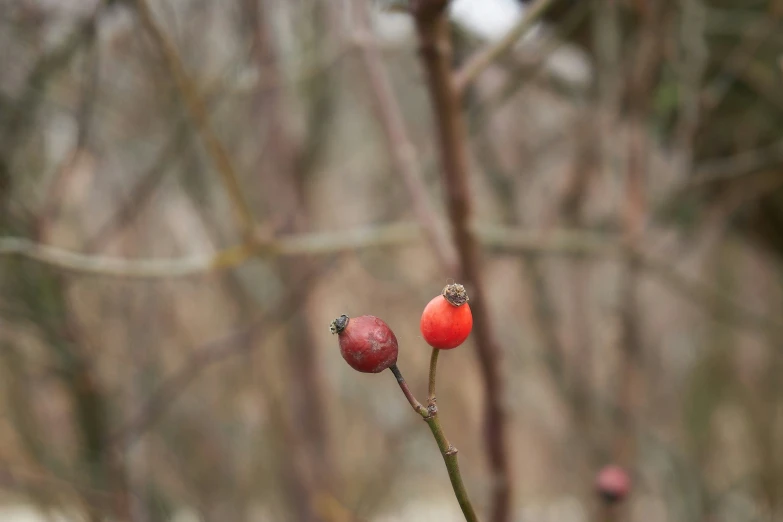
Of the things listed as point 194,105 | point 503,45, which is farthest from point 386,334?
point 194,105

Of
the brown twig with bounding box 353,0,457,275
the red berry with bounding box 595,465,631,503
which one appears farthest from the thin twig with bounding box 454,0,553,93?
the red berry with bounding box 595,465,631,503

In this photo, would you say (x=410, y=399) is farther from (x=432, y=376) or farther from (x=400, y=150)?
(x=400, y=150)

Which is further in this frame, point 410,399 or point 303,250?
point 303,250

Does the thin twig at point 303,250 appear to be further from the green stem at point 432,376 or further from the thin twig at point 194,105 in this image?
the green stem at point 432,376

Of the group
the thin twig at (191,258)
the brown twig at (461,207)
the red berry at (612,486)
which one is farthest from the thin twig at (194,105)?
the red berry at (612,486)

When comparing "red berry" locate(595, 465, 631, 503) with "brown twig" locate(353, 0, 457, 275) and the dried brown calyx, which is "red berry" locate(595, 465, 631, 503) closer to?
"brown twig" locate(353, 0, 457, 275)

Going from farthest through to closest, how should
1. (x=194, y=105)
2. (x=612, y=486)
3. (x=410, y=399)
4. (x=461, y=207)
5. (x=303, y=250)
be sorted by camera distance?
(x=303, y=250) → (x=194, y=105) → (x=612, y=486) → (x=461, y=207) → (x=410, y=399)

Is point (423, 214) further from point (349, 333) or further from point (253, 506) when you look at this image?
point (253, 506)
